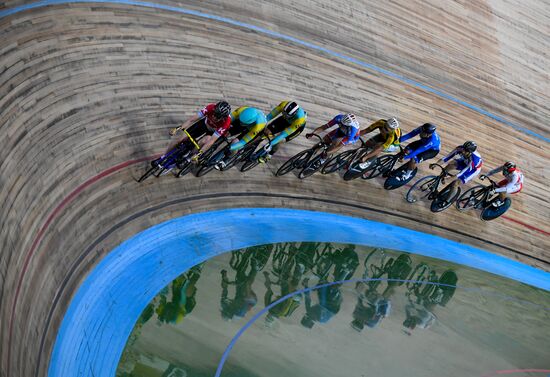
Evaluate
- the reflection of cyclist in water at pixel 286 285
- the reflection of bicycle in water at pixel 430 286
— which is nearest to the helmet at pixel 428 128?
the reflection of bicycle in water at pixel 430 286

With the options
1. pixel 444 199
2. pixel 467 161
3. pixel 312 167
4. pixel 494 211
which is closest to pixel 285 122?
pixel 312 167

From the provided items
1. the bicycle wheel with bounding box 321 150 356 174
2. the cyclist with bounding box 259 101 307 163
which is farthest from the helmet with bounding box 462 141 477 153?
the cyclist with bounding box 259 101 307 163

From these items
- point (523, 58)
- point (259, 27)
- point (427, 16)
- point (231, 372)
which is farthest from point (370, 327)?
point (523, 58)

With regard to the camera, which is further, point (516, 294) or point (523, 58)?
point (523, 58)

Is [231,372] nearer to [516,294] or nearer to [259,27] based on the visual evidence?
[516,294]

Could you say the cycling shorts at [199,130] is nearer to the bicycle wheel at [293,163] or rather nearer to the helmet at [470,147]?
the bicycle wheel at [293,163]

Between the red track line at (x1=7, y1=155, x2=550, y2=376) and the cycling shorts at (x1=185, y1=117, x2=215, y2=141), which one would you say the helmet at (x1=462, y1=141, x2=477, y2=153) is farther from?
the red track line at (x1=7, y1=155, x2=550, y2=376)
